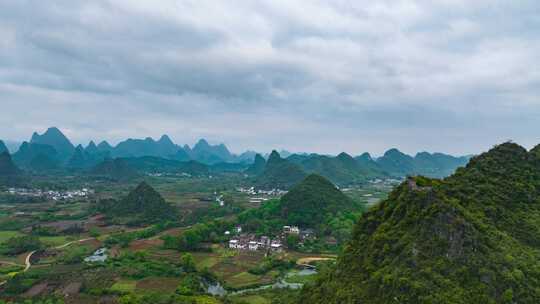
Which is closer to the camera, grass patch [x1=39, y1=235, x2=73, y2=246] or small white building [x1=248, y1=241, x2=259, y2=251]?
small white building [x1=248, y1=241, x2=259, y2=251]

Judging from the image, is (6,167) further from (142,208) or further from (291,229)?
(291,229)

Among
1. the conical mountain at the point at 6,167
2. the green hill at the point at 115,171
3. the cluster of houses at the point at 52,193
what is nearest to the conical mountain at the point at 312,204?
the cluster of houses at the point at 52,193

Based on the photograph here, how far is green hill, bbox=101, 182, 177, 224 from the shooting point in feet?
258

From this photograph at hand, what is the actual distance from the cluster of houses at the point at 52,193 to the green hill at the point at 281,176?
6315 cm

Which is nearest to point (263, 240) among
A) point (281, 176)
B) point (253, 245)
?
point (253, 245)

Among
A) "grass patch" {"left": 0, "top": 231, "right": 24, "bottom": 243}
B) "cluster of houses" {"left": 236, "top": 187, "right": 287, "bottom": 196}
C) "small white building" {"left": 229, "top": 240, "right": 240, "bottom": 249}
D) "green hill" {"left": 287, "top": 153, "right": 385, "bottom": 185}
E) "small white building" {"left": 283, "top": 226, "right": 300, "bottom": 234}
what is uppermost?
"green hill" {"left": 287, "top": 153, "right": 385, "bottom": 185}

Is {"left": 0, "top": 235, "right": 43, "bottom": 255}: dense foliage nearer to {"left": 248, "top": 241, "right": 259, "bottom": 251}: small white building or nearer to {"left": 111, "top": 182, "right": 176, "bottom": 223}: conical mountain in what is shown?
{"left": 111, "top": 182, "right": 176, "bottom": 223}: conical mountain

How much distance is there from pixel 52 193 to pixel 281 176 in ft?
271

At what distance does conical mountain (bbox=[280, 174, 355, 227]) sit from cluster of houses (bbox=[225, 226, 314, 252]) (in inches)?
133

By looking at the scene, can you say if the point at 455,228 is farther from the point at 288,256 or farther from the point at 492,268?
the point at 288,256

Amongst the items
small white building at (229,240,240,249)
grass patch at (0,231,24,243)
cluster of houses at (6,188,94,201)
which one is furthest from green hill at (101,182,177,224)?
cluster of houses at (6,188,94,201)

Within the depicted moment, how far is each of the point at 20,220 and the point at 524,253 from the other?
85.3 metres

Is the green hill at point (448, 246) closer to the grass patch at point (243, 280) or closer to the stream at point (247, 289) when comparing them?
the stream at point (247, 289)

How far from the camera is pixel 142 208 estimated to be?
81000mm
